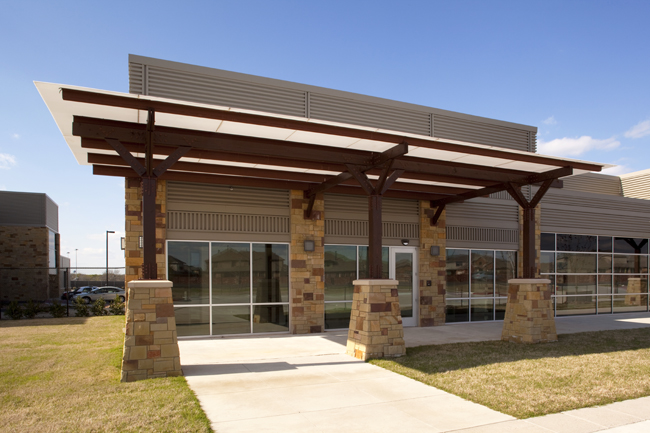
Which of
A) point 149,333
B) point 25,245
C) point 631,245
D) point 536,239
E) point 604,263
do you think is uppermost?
point 536,239

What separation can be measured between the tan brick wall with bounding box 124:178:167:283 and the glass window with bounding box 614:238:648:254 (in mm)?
16426

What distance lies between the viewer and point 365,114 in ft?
37.9

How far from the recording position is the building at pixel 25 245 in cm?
2362

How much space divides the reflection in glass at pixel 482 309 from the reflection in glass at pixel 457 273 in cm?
52

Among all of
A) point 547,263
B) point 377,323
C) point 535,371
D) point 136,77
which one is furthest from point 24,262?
point 535,371

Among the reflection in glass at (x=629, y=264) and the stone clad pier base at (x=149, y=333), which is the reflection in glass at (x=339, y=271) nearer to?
the stone clad pier base at (x=149, y=333)

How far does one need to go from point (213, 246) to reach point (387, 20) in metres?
7.26

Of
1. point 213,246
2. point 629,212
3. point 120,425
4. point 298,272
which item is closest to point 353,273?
point 298,272

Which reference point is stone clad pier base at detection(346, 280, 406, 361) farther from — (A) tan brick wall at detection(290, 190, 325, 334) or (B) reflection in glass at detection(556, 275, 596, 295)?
(B) reflection in glass at detection(556, 275, 596, 295)

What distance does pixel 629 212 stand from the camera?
18031 millimetres

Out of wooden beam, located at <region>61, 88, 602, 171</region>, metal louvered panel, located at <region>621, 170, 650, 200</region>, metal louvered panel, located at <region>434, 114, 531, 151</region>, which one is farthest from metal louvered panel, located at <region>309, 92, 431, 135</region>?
metal louvered panel, located at <region>621, 170, 650, 200</region>

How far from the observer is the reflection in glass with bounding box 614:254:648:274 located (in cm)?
1788

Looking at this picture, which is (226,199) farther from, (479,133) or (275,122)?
(479,133)

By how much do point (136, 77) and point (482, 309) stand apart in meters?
11.9
